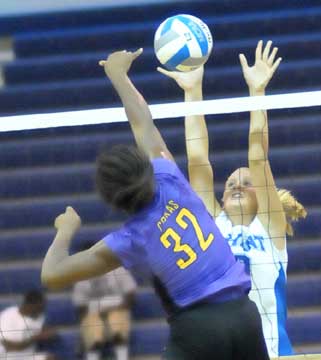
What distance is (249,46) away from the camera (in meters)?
10.1

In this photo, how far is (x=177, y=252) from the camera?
404 cm

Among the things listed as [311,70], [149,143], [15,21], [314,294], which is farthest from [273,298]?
[15,21]

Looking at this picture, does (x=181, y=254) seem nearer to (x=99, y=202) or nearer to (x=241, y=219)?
(x=241, y=219)

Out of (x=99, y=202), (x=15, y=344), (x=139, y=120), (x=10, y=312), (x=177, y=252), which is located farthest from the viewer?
(x=99, y=202)

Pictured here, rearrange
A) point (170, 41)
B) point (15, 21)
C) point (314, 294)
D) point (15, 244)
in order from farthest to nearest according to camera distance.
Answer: point (15, 21) → point (15, 244) → point (314, 294) → point (170, 41)

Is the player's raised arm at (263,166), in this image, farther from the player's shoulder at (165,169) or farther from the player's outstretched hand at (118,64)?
the player's shoulder at (165,169)

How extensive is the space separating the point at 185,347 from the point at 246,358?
19 cm

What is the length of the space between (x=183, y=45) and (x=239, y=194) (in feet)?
2.73

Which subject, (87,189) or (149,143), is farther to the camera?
(87,189)

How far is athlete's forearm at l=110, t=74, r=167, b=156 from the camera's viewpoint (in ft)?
14.6

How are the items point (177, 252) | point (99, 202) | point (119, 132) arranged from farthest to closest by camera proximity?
point (119, 132), point (99, 202), point (177, 252)

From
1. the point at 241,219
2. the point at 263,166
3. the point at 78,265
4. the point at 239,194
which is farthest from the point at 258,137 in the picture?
the point at 78,265

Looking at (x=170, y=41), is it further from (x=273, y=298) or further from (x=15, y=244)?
(x=15, y=244)

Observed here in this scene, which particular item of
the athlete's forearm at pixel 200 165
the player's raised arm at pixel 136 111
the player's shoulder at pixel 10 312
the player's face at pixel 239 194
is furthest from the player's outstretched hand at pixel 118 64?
the player's shoulder at pixel 10 312
